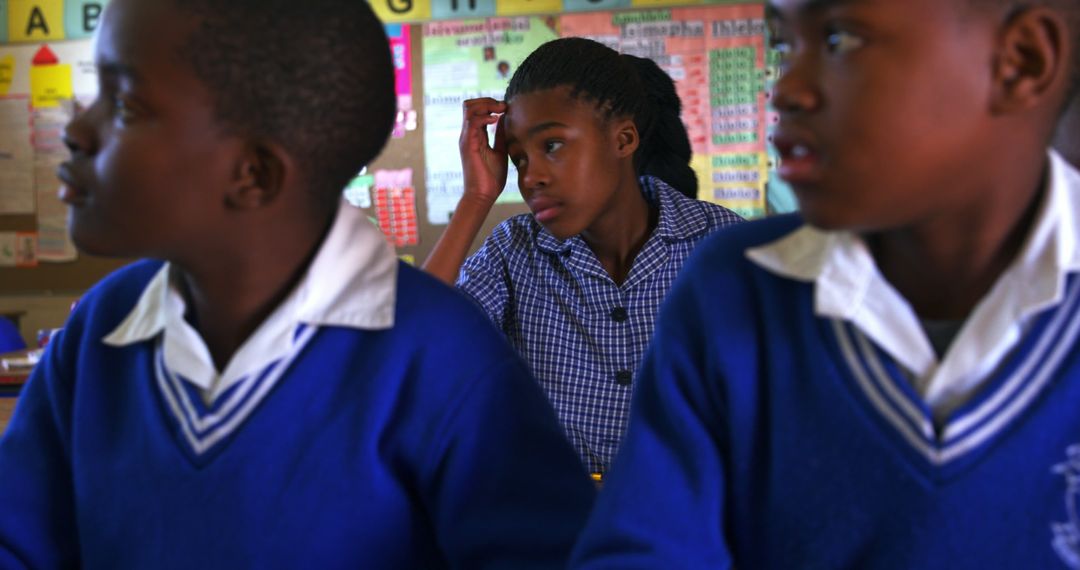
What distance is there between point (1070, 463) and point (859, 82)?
295mm

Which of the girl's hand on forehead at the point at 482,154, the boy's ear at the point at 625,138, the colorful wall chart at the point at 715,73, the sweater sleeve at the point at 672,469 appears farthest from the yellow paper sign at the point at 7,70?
the sweater sleeve at the point at 672,469

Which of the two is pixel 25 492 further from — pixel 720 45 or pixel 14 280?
pixel 14 280

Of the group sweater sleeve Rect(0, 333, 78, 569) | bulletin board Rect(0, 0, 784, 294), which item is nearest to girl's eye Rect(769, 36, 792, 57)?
sweater sleeve Rect(0, 333, 78, 569)

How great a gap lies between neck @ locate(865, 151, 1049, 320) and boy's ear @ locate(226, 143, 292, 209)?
53 cm

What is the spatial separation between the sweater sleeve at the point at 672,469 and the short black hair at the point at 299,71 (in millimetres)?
345

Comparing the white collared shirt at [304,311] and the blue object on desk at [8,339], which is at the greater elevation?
the white collared shirt at [304,311]

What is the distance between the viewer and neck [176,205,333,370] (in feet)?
2.96

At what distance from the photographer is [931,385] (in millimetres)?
716

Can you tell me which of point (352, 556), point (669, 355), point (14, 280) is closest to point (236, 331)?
point (352, 556)

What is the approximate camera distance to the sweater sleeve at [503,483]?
801 mm

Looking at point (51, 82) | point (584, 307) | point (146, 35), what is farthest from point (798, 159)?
point (51, 82)

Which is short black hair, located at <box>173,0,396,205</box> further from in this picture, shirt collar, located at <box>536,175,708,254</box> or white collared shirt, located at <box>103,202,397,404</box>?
shirt collar, located at <box>536,175,708,254</box>

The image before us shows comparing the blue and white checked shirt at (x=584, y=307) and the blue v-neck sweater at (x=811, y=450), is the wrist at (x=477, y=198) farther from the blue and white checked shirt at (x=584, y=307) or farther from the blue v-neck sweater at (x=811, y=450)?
the blue v-neck sweater at (x=811, y=450)

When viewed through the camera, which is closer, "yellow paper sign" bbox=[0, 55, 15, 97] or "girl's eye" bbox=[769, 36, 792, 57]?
"girl's eye" bbox=[769, 36, 792, 57]
